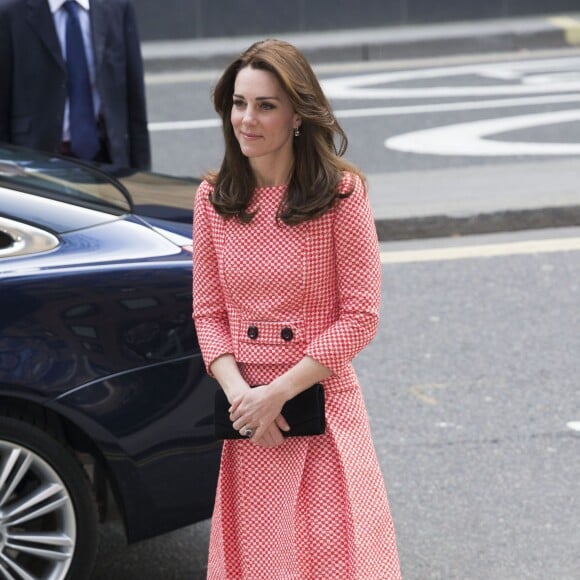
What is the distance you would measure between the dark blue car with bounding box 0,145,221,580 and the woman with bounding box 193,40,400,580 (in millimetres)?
668

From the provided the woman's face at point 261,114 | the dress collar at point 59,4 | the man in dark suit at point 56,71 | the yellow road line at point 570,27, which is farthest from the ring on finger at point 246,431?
the yellow road line at point 570,27

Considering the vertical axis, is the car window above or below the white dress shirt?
below

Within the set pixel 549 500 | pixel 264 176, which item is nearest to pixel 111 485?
pixel 264 176

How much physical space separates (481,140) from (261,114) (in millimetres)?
8362

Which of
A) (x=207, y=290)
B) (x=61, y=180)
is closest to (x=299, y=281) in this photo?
(x=207, y=290)

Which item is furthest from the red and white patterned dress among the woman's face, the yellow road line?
the yellow road line

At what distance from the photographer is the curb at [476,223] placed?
27.0 feet

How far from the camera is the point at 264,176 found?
3002mm

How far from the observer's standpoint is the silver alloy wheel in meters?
3.71

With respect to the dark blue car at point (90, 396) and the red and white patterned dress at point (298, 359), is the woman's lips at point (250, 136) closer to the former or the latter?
the red and white patterned dress at point (298, 359)

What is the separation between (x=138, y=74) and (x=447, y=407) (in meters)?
2.07

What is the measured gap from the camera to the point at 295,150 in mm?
2975

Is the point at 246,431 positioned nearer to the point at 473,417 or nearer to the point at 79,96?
the point at 473,417

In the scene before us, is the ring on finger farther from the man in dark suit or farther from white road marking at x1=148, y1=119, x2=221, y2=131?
white road marking at x1=148, y1=119, x2=221, y2=131
